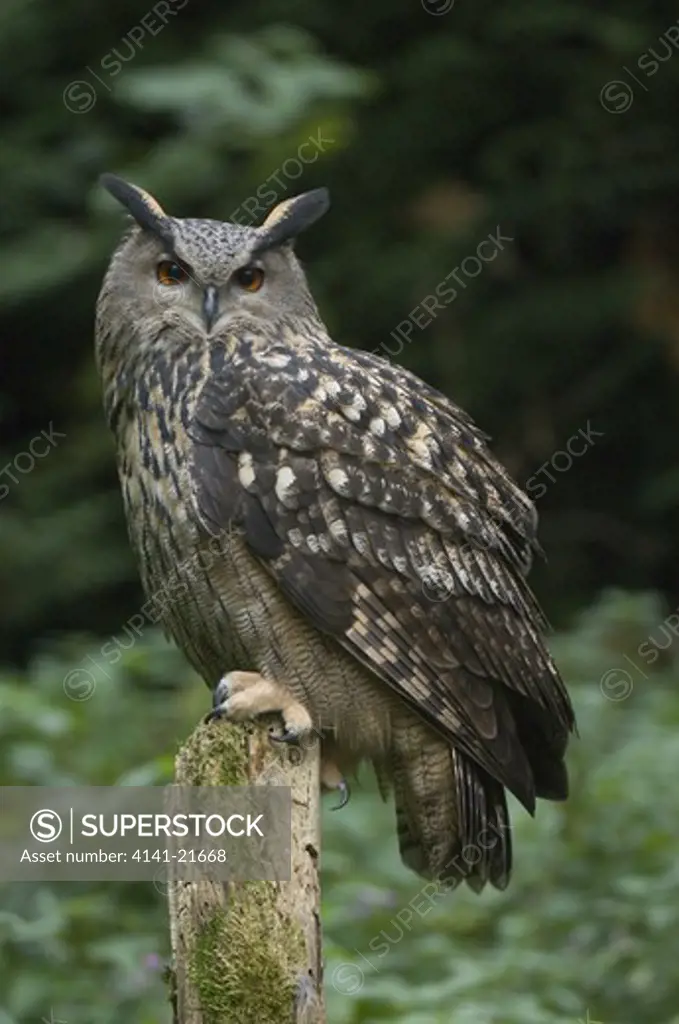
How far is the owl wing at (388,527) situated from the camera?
3582 mm

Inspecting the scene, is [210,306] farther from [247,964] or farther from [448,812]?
[247,964]

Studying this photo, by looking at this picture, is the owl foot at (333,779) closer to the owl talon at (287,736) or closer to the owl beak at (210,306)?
the owl talon at (287,736)

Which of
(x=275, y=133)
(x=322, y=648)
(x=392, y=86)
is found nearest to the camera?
(x=322, y=648)

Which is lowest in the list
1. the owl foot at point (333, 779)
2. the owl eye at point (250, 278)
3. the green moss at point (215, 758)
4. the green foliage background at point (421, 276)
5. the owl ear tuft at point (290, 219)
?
the green moss at point (215, 758)

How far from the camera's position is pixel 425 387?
13.1 ft

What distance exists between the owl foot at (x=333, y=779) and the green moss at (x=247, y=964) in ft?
2.40

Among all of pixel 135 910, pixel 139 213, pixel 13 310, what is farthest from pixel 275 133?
pixel 135 910

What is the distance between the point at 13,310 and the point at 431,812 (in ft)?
13.0

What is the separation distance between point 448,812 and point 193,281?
120cm

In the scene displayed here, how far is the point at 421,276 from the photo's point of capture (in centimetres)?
755

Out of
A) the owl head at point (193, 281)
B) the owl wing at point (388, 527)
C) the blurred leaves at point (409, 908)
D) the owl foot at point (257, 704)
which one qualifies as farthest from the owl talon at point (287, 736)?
the owl head at point (193, 281)

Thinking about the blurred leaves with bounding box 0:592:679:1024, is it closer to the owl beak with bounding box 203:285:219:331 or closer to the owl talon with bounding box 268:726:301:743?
the owl talon with bounding box 268:726:301:743

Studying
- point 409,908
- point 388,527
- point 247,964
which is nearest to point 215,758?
point 247,964

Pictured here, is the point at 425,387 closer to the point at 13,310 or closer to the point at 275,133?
the point at 275,133
